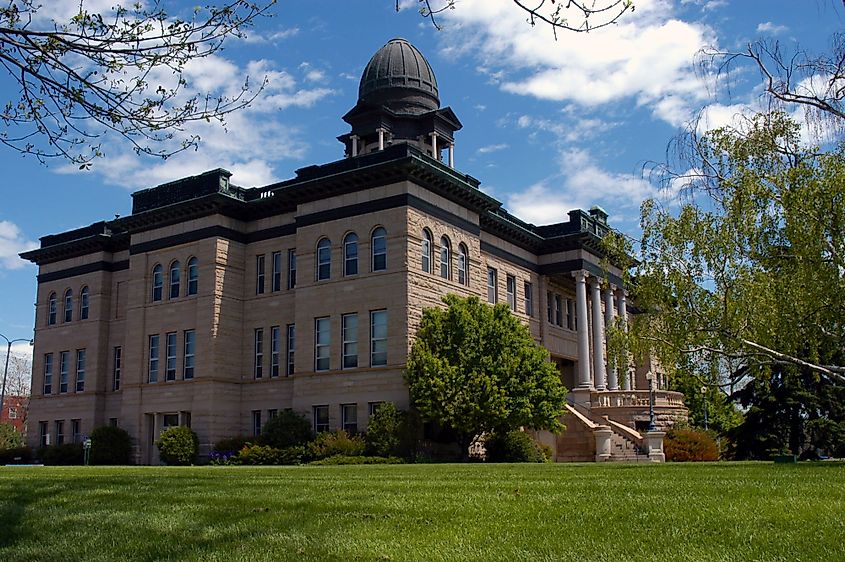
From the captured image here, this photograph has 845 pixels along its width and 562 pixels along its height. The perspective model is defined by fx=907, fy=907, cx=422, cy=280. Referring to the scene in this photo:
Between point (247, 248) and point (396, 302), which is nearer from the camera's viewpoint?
point (396, 302)

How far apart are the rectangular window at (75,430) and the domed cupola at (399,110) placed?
22.9 metres

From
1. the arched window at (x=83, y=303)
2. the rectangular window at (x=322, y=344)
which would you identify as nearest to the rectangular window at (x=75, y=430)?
the arched window at (x=83, y=303)

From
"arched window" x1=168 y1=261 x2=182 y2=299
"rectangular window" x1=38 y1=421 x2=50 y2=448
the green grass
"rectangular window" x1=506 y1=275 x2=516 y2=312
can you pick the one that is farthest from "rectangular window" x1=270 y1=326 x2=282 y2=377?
the green grass

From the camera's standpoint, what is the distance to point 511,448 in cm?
3994

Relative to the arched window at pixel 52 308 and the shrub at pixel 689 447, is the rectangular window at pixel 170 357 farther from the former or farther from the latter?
the shrub at pixel 689 447

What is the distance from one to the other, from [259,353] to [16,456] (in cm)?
1757

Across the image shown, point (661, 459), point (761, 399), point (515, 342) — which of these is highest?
point (515, 342)

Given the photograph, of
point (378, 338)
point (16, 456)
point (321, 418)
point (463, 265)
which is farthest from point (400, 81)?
point (16, 456)

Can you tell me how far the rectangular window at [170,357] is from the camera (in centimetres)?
4775

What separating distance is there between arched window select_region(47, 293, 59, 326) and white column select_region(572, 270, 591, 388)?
106 ft

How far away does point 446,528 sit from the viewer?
401 inches

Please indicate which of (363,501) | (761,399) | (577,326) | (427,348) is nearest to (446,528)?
(363,501)

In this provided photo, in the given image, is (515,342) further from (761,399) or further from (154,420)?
(154,420)

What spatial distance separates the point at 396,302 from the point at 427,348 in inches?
113
